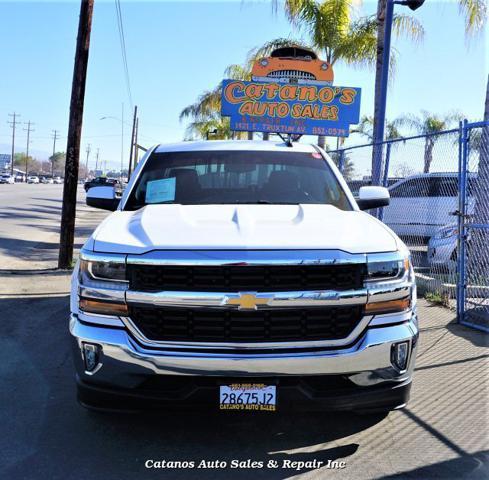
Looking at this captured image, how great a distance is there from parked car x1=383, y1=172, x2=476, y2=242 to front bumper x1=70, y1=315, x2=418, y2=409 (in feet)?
31.1

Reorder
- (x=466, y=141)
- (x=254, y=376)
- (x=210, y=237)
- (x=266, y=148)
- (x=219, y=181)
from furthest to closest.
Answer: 1. (x=466, y=141)
2. (x=266, y=148)
3. (x=219, y=181)
4. (x=210, y=237)
5. (x=254, y=376)

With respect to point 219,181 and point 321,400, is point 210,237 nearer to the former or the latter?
point 321,400

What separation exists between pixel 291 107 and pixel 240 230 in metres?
11.1

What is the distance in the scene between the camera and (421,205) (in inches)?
504

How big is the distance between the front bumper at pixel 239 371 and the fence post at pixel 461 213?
375 cm

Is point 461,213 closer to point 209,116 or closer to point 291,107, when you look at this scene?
point 291,107

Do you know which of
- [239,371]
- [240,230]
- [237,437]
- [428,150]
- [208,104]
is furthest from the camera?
[208,104]

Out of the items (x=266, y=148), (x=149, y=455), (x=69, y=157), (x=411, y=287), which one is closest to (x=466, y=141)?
(x=266, y=148)

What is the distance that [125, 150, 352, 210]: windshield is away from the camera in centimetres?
453

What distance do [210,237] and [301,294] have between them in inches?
24.2

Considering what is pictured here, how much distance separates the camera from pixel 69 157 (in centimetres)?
996

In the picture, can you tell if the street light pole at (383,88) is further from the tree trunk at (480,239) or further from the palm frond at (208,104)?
the palm frond at (208,104)

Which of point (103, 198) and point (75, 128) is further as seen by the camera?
point (75, 128)

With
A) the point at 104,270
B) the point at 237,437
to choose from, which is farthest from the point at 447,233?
the point at 104,270
